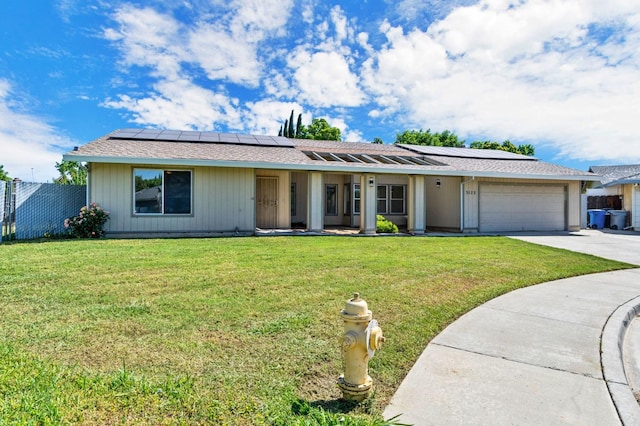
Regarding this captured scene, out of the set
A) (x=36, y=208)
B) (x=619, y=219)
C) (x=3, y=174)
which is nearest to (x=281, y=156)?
(x=36, y=208)

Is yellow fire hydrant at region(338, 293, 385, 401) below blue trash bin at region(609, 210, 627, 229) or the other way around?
below

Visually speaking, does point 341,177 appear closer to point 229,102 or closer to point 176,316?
point 229,102

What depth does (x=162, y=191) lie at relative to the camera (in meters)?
12.8

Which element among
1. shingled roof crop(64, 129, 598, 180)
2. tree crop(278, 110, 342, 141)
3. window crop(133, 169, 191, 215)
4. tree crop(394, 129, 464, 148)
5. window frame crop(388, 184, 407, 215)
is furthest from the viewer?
tree crop(394, 129, 464, 148)

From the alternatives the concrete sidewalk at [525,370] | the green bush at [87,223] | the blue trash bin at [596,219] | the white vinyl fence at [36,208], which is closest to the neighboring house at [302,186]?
the green bush at [87,223]

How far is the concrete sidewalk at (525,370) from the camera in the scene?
2.52 metres

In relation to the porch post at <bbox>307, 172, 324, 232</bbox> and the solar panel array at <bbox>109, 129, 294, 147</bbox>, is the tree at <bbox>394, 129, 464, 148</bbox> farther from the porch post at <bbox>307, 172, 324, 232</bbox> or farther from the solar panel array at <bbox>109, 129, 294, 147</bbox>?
the porch post at <bbox>307, 172, 324, 232</bbox>

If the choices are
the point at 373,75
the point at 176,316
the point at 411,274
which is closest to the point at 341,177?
the point at 373,75

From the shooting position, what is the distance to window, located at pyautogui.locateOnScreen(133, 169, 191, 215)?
495 inches

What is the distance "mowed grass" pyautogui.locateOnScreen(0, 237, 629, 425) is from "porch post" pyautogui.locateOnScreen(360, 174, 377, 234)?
20.2 feet

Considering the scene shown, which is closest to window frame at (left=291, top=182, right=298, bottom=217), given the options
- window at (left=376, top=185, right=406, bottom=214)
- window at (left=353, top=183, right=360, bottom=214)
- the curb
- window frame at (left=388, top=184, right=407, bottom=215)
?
window at (left=353, top=183, right=360, bottom=214)

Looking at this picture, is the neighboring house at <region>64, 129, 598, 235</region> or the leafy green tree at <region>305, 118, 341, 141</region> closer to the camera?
the neighboring house at <region>64, 129, 598, 235</region>

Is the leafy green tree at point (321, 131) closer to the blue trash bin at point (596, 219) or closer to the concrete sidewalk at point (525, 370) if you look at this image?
the blue trash bin at point (596, 219)

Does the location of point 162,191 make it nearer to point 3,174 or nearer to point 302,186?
point 302,186
